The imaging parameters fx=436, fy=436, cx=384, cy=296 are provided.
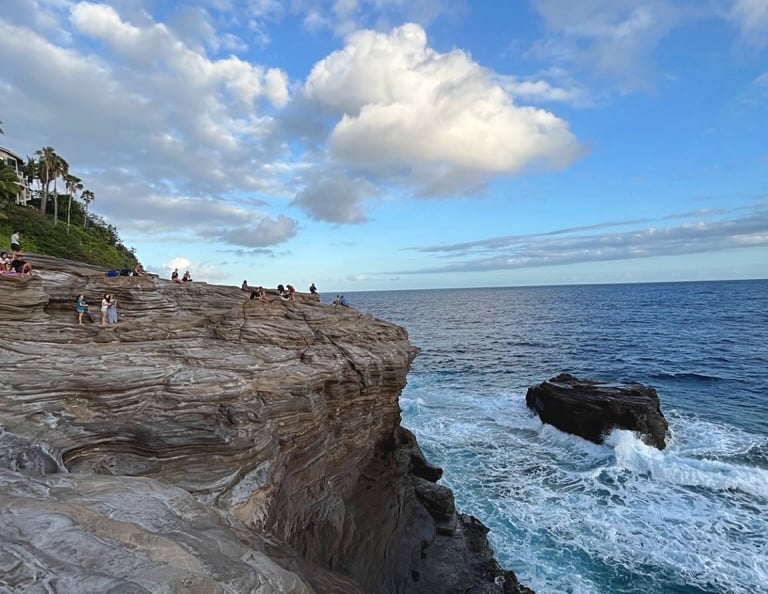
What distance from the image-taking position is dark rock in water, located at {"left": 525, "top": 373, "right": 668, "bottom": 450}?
104 ft

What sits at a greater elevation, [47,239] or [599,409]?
[47,239]

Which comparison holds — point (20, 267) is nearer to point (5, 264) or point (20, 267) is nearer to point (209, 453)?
point (5, 264)

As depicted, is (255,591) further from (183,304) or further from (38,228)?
(38,228)

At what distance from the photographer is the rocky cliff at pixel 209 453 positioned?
6895 millimetres

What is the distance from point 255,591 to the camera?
6.75 m

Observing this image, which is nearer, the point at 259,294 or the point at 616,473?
the point at 259,294

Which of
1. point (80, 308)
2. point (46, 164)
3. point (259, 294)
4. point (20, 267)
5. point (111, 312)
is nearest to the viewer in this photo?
point (80, 308)

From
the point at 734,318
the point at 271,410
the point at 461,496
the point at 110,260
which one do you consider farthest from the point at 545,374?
the point at 734,318

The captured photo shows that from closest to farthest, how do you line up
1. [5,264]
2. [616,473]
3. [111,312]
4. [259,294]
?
[111,312], [5,264], [259,294], [616,473]

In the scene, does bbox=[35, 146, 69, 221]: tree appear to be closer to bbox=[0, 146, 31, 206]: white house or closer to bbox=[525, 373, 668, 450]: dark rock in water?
bbox=[0, 146, 31, 206]: white house

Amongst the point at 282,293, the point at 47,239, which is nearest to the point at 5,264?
the point at 282,293

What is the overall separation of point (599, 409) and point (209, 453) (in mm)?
29869

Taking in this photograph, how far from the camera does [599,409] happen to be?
33094mm

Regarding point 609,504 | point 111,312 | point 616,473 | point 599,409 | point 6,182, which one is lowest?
point 609,504
